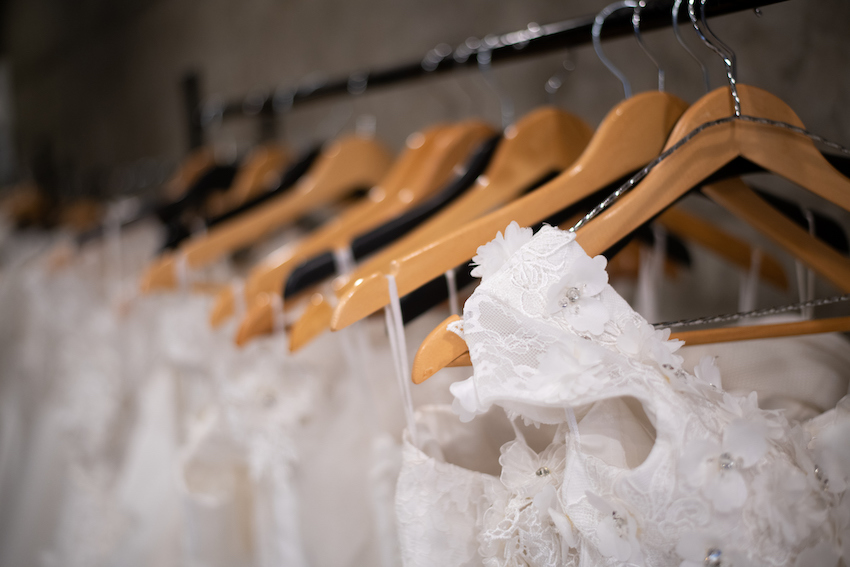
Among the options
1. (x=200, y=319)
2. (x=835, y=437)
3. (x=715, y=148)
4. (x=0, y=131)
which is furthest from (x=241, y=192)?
(x=0, y=131)

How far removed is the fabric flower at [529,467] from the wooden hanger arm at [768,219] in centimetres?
30

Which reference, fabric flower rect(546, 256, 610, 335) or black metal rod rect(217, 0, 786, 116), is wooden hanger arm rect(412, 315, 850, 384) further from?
black metal rod rect(217, 0, 786, 116)

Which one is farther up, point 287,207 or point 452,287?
point 287,207

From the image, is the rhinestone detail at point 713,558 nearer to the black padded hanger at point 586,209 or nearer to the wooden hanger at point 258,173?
the black padded hanger at point 586,209

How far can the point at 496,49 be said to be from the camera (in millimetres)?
661

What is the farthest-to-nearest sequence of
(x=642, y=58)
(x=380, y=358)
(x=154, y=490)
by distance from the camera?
(x=154, y=490)
(x=642, y=58)
(x=380, y=358)

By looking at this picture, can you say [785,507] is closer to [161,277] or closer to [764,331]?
[764,331]

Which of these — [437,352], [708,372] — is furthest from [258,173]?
[708,372]

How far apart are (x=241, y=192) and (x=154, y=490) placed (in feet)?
1.82

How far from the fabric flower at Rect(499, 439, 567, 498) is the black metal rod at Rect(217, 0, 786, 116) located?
15.3 inches

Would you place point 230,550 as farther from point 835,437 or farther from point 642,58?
point 642,58

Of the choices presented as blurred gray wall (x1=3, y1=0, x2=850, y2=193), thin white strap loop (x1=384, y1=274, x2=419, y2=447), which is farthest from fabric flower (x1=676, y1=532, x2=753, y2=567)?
blurred gray wall (x1=3, y1=0, x2=850, y2=193)

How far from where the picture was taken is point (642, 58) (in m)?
0.83

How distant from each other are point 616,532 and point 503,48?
518 mm
